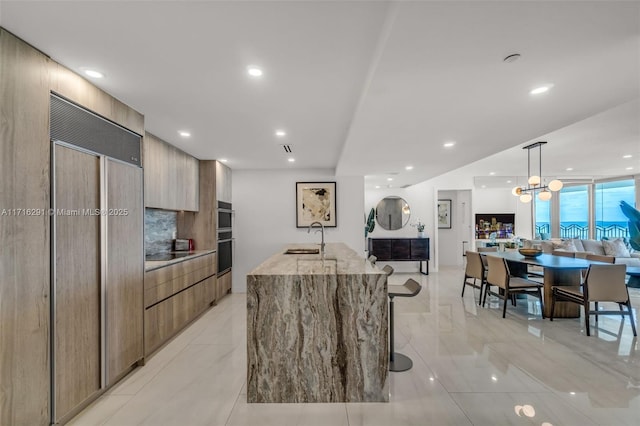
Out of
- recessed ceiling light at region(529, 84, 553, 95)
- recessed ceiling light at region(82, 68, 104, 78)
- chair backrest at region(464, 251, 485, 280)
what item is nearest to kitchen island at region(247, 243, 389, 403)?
recessed ceiling light at region(529, 84, 553, 95)

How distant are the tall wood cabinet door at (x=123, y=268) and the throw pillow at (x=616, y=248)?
31.3 ft

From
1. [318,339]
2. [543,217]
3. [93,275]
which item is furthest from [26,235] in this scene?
[543,217]

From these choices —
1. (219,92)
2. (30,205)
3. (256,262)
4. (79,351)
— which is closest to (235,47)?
(219,92)

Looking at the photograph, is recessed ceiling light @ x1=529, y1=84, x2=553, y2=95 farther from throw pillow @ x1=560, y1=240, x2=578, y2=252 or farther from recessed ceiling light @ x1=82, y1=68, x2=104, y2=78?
throw pillow @ x1=560, y1=240, x2=578, y2=252

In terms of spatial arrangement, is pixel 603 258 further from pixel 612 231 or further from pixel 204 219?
pixel 204 219

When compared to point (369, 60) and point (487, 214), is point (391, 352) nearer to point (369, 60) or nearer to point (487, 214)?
point (369, 60)

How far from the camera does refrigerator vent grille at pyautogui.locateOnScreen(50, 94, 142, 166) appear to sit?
6.83ft

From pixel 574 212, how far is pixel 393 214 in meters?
5.38

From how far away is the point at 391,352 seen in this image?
9.57ft

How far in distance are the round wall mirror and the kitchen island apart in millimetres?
6352

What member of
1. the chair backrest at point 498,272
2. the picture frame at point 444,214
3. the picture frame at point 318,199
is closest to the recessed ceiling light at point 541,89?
the chair backrest at point 498,272

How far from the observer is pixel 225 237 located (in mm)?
5664

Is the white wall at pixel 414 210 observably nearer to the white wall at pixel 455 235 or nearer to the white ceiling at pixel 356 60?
the white wall at pixel 455 235

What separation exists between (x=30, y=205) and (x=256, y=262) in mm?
4415
